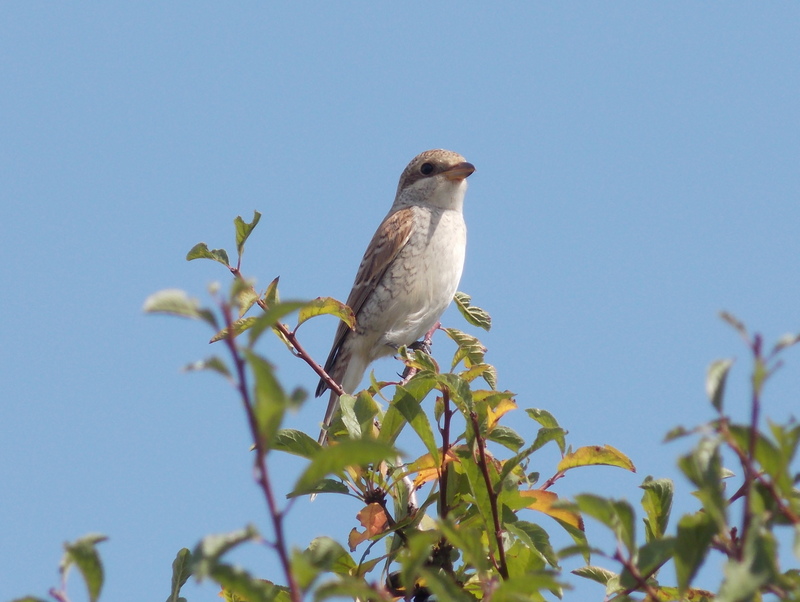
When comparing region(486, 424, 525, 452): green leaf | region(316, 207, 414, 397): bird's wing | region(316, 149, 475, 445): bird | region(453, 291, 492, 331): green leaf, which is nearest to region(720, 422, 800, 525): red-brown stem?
region(486, 424, 525, 452): green leaf

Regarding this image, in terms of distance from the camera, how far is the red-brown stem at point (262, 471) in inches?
48.8

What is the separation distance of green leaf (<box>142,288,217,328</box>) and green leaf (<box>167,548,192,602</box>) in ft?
4.40

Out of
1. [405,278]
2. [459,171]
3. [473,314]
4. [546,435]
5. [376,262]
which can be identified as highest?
[459,171]

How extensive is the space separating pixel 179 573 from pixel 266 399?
1490mm

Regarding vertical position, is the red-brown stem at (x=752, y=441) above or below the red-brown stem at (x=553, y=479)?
below

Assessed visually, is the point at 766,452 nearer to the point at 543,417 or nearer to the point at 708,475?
the point at 708,475

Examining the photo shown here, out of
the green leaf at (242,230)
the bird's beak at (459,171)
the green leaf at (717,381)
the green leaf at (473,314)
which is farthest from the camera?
the bird's beak at (459,171)

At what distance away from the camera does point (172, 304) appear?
4.60 ft

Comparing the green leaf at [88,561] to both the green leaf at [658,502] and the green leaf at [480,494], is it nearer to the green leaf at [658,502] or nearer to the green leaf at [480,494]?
the green leaf at [480,494]

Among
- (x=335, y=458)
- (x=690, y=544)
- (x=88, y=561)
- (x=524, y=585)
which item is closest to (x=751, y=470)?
(x=690, y=544)

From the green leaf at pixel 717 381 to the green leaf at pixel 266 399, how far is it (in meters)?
0.67

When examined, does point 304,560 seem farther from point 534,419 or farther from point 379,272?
point 379,272

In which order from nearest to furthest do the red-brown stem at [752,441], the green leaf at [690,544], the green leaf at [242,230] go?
the red-brown stem at [752,441] → the green leaf at [690,544] → the green leaf at [242,230]

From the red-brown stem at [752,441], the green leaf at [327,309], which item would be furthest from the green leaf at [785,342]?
the green leaf at [327,309]
